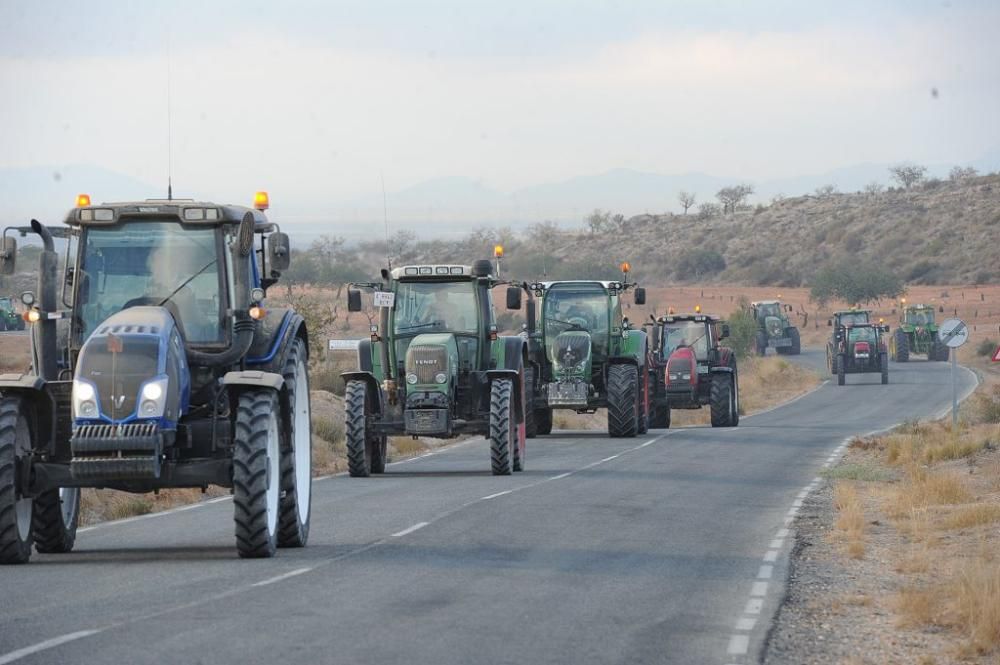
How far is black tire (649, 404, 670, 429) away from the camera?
133 feet

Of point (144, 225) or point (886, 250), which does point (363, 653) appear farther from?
point (886, 250)

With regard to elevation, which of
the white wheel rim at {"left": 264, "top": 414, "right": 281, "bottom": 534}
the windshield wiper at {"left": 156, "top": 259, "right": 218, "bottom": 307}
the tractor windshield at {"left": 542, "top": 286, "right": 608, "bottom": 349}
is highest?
the windshield wiper at {"left": 156, "top": 259, "right": 218, "bottom": 307}

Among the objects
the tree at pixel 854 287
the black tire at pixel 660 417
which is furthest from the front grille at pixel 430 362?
the tree at pixel 854 287

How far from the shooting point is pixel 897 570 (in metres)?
14.8

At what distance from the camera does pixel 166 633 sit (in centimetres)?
1006

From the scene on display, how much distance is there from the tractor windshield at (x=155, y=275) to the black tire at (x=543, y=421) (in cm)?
2302

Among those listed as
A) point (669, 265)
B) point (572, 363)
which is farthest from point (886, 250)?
point (572, 363)

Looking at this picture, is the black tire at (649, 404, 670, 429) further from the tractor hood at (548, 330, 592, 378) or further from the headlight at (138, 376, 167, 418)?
the headlight at (138, 376, 167, 418)

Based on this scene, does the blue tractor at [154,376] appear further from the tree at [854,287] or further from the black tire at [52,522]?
the tree at [854,287]

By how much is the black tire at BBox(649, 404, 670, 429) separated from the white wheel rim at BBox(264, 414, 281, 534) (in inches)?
1039

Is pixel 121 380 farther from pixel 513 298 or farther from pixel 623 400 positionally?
pixel 623 400

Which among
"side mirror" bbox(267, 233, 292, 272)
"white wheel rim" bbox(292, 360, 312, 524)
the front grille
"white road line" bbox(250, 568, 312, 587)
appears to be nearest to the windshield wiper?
"side mirror" bbox(267, 233, 292, 272)

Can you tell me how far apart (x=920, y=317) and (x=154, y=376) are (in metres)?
68.3

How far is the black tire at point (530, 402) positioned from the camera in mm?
31506
